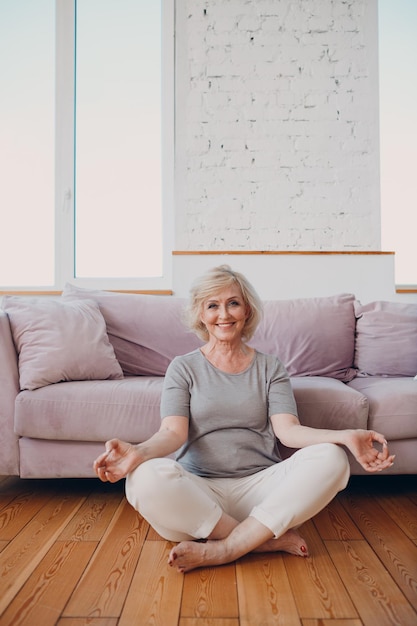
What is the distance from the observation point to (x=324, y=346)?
2.62 meters


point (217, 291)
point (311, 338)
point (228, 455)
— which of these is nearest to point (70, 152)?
point (311, 338)

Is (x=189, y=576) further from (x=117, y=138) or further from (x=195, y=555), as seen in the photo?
(x=117, y=138)

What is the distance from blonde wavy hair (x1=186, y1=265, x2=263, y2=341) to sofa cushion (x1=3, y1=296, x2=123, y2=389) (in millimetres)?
637

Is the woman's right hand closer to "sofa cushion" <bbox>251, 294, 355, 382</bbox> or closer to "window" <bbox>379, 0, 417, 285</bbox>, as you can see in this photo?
"sofa cushion" <bbox>251, 294, 355, 382</bbox>

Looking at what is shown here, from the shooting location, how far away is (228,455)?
5.62 ft

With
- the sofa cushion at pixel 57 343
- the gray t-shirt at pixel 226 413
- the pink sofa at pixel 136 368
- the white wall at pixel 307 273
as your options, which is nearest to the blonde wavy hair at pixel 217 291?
the gray t-shirt at pixel 226 413

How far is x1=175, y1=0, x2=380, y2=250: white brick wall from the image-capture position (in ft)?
11.9

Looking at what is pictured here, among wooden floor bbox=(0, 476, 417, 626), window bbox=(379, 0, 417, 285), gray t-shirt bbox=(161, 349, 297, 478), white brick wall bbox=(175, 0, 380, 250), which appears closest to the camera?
wooden floor bbox=(0, 476, 417, 626)

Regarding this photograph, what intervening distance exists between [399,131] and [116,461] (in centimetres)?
327

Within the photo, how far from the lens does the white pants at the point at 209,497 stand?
4.86 feet

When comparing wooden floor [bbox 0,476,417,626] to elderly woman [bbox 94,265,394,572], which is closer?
wooden floor [bbox 0,476,417,626]

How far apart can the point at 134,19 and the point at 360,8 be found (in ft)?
5.09

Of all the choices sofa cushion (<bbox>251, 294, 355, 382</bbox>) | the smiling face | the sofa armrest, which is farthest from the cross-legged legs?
sofa cushion (<bbox>251, 294, 355, 382</bbox>)

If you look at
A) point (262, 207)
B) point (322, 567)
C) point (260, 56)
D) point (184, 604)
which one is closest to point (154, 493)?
point (184, 604)
